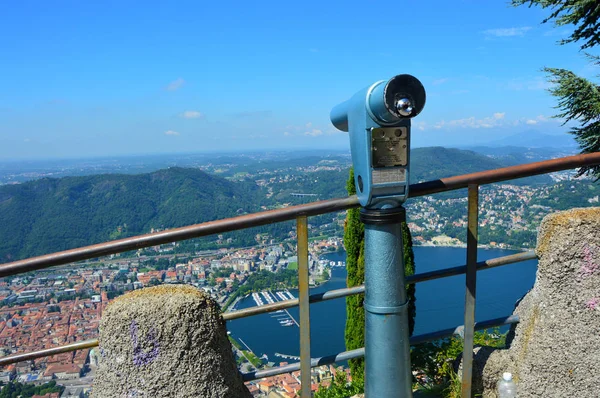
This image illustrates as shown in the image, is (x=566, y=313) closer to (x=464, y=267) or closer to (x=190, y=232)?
(x=464, y=267)

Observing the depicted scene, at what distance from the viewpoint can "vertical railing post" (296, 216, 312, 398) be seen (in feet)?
6.84

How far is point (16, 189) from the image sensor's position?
47.1 meters

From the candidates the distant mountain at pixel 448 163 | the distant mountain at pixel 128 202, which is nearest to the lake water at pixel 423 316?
the distant mountain at pixel 448 163

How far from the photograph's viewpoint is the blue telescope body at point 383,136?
1.70m

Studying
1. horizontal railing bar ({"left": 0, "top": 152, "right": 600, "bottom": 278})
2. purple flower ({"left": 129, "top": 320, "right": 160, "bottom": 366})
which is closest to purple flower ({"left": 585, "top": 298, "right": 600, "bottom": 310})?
horizontal railing bar ({"left": 0, "top": 152, "right": 600, "bottom": 278})

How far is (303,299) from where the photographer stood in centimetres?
213

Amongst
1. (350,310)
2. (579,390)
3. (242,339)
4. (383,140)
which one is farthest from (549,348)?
(242,339)

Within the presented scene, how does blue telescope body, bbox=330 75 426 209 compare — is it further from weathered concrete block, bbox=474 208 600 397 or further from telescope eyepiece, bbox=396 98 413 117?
weathered concrete block, bbox=474 208 600 397

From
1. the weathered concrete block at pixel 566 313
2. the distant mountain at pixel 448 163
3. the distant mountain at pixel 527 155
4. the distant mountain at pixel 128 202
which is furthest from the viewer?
the distant mountain at pixel 527 155

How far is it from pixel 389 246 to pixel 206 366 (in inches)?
35.1

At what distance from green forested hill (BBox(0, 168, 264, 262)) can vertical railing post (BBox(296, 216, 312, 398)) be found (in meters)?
37.0

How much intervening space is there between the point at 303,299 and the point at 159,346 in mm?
622

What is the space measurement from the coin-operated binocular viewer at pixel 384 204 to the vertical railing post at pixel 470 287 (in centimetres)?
47

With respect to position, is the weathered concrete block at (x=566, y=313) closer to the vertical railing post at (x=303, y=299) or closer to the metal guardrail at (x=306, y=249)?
the metal guardrail at (x=306, y=249)
